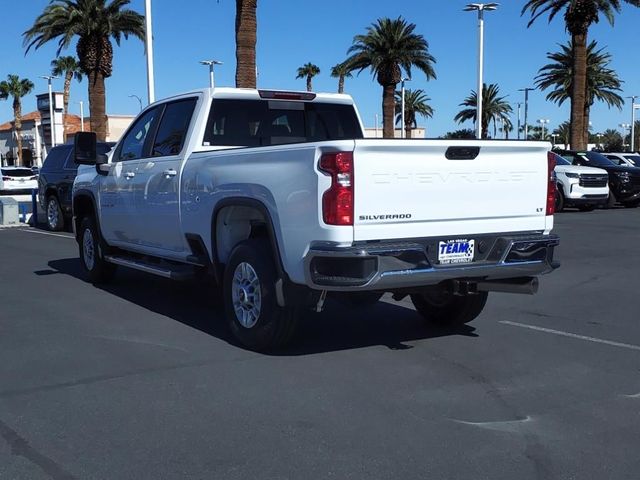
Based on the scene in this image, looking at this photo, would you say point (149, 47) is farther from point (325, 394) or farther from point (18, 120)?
point (18, 120)

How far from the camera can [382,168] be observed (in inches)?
211

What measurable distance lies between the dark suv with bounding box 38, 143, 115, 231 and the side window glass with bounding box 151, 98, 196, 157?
9.49 m

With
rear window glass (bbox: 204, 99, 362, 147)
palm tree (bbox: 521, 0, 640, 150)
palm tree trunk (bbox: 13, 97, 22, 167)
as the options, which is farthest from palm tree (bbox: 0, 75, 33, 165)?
rear window glass (bbox: 204, 99, 362, 147)

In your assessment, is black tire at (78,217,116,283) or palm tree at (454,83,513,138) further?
palm tree at (454,83,513,138)

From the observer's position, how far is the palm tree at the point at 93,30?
3066 cm

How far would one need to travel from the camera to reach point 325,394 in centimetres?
512

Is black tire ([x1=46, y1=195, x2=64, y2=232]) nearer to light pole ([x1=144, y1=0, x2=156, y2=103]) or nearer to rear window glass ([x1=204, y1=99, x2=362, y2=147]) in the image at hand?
light pole ([x1=144, y1=0, x2=156, y2=103])

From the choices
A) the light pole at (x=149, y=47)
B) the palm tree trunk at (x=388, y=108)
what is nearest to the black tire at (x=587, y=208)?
the light pole at (x=149, y=47)

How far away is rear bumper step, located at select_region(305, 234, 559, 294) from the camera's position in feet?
17.2

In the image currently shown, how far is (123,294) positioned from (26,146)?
242ft

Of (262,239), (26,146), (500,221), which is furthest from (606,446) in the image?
(26,146)

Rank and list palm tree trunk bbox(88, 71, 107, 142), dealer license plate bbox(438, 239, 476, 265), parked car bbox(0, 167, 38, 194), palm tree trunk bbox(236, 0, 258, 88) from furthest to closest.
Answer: palm tree trunk bbox(88, 71, 107, 142), parked car bbox(0, 167, 38, 194), palm tree trunk bbox(236, 0, 258, 88), dealer license plate bbox(438, 239, 476, 265)

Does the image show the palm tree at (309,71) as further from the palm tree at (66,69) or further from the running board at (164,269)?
the running board at (164,269)

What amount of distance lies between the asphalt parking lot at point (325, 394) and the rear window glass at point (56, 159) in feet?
29.6
